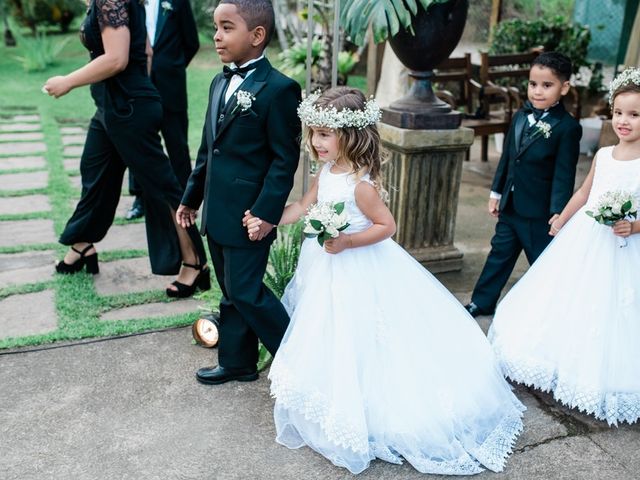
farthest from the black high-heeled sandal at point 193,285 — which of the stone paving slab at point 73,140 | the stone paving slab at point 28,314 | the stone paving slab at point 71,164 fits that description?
the stone paving slab at point 73,140

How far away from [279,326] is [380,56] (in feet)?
23.2

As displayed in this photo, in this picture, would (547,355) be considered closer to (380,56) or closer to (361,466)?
(361,466)

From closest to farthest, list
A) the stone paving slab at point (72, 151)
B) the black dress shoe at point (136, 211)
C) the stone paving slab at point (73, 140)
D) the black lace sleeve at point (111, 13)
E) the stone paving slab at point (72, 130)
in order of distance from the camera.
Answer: the black lace sleeve at point (111, 13) < the black dress shoe at point (136, 211) < the stone paving slab at point (72, 151) < the stone paving slab at point (73, 140) < the stone paving slab at point (72, 130)

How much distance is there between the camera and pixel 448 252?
4.58 metres

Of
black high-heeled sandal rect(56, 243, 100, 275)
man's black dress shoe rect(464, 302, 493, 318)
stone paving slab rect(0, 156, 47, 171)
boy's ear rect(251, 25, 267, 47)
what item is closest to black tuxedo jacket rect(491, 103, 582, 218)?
man's black dress shoe rect(464, 302, 493, 318)

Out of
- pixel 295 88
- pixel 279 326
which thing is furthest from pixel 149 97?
pixel 279 326

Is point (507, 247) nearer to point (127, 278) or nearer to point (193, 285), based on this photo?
point (193, 285)

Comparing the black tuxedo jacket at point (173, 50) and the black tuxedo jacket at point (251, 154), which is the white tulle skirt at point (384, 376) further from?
the black tuxedo jacket at point (173, 50)

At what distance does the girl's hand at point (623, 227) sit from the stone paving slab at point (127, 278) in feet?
8.59

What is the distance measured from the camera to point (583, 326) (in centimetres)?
303

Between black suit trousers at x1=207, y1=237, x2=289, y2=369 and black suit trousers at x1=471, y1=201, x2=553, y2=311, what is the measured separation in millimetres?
1365

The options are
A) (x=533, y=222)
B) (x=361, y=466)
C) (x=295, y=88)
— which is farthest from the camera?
(x=533, y=222)

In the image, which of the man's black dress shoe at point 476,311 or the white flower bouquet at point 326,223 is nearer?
the white flower bouquet at point 326,223

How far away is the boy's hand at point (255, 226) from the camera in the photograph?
278 cm
